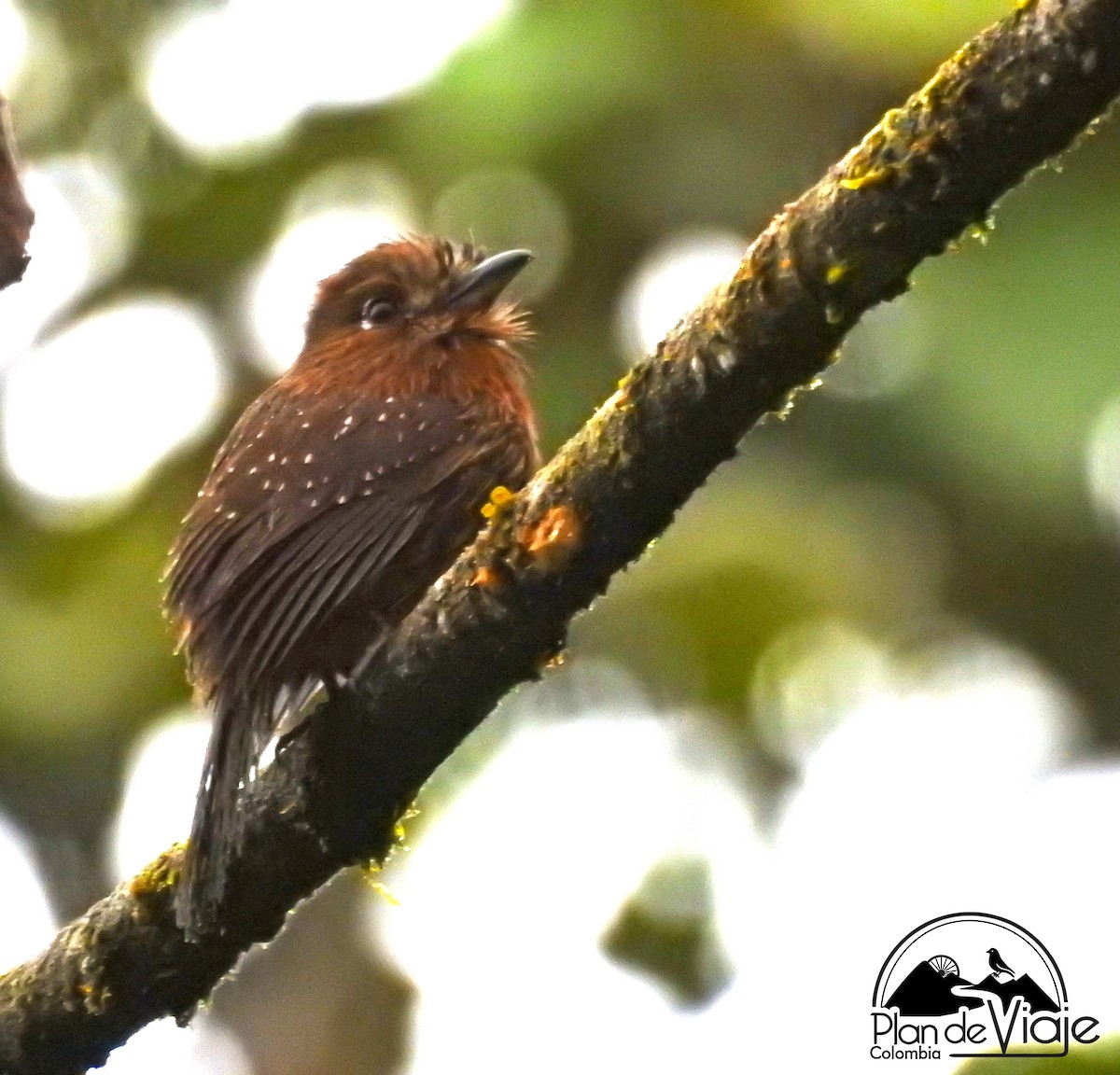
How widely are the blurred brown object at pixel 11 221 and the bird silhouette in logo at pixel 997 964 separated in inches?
100.0

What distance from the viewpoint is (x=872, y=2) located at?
591 centimetres

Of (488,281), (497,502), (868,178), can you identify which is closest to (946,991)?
(497,502)

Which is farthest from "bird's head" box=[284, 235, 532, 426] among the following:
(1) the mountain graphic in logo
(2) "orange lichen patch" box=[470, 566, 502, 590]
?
(1) the mountain graphic in logo

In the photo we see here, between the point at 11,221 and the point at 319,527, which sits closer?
the point at 11,221

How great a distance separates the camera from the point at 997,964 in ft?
14.0

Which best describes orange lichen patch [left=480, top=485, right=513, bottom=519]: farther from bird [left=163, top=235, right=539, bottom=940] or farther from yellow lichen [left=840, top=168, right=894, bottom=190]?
yellow lichen [left=840, top=168, right=894, bottom=190]

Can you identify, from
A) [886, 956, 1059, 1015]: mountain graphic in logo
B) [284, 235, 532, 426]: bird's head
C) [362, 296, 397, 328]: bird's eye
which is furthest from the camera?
[362, 296, 397, 328]: bird's eye

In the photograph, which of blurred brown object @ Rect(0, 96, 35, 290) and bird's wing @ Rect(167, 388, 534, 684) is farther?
bird's wing @ Rect(167, 388, 534, 684)

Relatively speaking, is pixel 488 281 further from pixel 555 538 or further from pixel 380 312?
pixel 555 538

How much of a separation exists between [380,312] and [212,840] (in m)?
1.70

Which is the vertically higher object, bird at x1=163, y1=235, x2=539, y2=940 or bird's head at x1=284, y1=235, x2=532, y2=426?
bird's head at x1=284, y1=235, x2=532, y2=426

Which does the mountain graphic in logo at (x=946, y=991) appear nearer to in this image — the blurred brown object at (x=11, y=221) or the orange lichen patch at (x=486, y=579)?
the orange lichen patch at (x=486, y=579)

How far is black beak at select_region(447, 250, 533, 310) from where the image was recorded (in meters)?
4.66

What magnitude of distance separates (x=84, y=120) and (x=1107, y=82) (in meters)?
5.50
